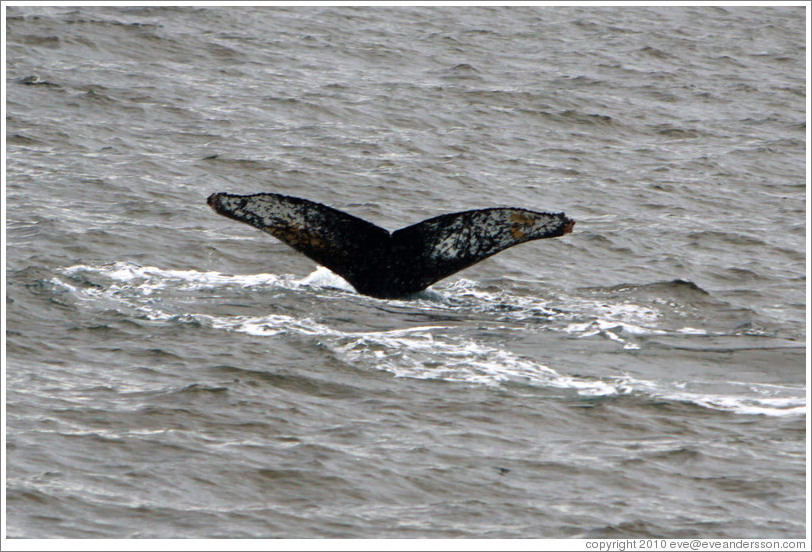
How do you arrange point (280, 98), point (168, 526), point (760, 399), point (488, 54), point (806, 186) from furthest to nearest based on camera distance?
point (488, 54), point (280, 98), point (806, 186), point (760, 399), point (168, 526)

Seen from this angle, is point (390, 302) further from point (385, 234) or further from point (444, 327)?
point (444, 327)

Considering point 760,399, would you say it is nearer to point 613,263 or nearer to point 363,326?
point 363,326

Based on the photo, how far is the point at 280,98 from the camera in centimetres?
2178

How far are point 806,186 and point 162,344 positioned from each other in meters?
11.4

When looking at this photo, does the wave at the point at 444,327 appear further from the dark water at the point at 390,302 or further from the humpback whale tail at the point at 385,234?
the humpback whale tail at the point at 385,234

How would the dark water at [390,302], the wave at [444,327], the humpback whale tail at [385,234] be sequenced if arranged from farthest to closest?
1. the humpback whale tail at [385,234]
2. the wave at [444,327]
3. the dark water at [390,302]

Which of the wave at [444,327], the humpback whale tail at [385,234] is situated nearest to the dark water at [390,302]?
the wave at [444,327]

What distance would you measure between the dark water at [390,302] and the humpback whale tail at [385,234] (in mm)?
409

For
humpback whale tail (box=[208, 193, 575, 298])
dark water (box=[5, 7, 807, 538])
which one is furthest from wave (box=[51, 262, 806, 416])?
humpback whale tail (box=[208, 193, 575, 298])

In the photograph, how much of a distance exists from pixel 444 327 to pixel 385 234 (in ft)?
3.20

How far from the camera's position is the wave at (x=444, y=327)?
364 inches

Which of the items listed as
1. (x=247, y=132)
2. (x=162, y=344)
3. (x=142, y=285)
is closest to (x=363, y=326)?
(x=162, y=344)

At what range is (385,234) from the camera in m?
11.1

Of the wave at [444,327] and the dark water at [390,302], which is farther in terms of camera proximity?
the wave at [444,327]
